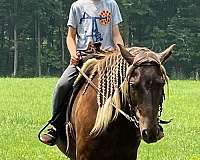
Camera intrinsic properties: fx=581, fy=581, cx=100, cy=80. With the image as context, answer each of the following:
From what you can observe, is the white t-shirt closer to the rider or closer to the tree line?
the rider

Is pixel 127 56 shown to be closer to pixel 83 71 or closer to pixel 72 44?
pixel 83 71

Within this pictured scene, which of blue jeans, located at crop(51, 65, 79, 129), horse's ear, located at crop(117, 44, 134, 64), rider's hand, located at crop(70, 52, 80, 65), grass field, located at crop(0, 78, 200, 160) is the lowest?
grass field, located at crop(0, 78, 200, 160)

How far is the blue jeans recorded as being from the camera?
22.1ft

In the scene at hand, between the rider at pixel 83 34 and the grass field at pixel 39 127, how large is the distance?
305cm

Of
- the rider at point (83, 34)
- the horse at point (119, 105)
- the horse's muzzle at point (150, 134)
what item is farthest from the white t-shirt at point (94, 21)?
the horse's muzzle at point (150, 134)

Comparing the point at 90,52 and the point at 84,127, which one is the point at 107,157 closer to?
the point at 84,127

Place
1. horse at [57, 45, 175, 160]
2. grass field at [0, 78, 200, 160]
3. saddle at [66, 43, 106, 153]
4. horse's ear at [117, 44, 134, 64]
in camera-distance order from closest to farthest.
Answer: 1. horse at [57, 45, 175, 160]
2. horse's ear at [117, 44, 134, 64]
3. saddle at [66, 43, 106, 153]
4. grass field at [0, 78, 200, 160]

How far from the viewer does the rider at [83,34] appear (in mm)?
6715

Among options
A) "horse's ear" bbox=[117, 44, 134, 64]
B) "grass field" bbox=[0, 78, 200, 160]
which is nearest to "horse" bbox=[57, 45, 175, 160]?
"horse's ear" bbox=[117, 44, 134, 64]

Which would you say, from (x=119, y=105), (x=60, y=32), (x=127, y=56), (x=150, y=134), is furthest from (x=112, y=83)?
(x=60, y=32)

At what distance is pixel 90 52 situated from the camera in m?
6.77

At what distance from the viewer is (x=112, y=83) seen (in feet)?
18.5

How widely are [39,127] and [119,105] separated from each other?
10615mm

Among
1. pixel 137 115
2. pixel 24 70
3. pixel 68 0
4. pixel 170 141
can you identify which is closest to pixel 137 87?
pixel 137 115
